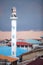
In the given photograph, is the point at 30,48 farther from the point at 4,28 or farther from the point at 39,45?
the point at 4,28

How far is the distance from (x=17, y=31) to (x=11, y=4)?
59 centimetres

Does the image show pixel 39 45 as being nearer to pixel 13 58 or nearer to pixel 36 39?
pixel 36 39

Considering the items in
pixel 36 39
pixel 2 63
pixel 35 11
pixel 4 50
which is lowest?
pixel 2 63

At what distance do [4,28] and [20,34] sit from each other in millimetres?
369

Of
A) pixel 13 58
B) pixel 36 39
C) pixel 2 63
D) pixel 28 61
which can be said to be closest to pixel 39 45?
pixel 36 39

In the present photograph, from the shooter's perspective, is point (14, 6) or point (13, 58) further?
point (14, 6)

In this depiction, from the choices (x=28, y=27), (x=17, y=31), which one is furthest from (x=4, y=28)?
(x=28, y=27)

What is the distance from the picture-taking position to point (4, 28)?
11.7 ft

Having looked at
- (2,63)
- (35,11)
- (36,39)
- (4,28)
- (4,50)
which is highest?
(35,11)

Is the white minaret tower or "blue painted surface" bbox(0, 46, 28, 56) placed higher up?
the white minaret tower

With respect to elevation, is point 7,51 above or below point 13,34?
below

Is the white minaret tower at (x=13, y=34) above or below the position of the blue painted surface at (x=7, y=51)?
above

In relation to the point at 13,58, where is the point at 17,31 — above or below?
above

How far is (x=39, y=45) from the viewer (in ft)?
11.5
